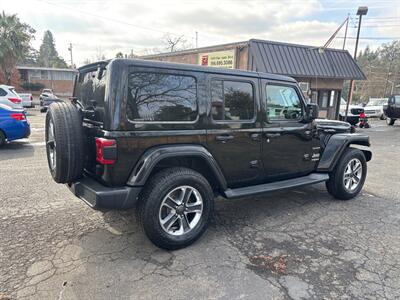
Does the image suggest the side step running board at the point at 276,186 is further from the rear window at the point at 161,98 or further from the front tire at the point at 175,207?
the rear window at the point at 161,98

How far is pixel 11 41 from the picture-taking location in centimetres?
3105

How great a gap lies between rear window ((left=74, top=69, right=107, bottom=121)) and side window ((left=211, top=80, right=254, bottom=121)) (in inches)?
49.0

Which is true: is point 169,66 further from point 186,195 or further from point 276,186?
point 276,186

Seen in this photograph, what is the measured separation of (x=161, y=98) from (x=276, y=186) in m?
2.05

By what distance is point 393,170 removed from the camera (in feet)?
23.5

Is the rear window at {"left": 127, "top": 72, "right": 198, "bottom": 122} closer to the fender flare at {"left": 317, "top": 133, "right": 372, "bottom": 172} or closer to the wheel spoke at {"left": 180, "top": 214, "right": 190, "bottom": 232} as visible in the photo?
the wheel spoke at {"left": 180, "top": 214, "right": 190, "bottom": 232}

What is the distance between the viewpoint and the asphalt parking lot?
8.41ft

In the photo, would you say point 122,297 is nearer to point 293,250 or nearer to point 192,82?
point 293,250

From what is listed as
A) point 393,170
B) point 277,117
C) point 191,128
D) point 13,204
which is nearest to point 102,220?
point 13,204

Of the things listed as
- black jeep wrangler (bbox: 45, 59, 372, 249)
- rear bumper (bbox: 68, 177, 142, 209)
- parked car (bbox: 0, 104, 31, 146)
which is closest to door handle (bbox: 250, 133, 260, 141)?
black jeep wrangler (bbox: 45, 59, 372, 249)

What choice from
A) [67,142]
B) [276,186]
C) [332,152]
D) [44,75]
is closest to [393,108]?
[332,152]

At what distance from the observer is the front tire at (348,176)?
15.5ft

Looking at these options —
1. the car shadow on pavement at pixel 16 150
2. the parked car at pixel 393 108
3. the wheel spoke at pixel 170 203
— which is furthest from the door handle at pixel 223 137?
the parked car at pixel 393 108

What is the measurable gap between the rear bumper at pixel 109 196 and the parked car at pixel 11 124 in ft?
22.0
